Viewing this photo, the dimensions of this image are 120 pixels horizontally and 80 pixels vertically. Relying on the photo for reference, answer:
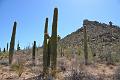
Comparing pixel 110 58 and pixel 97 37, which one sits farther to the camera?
pixel 97 37

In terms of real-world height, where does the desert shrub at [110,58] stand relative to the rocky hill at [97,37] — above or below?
below

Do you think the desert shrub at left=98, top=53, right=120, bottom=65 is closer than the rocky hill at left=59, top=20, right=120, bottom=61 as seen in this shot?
Yes

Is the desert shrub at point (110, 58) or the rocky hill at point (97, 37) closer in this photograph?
the desert shrub at point (110, 58)

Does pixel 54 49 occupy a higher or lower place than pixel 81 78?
higher

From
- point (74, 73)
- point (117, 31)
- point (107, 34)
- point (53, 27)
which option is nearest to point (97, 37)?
point (107, 34)

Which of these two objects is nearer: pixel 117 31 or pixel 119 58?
pixel 119 58

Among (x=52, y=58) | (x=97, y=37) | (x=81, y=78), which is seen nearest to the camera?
(x=81, y=78)

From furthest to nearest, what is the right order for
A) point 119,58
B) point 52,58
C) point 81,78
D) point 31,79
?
point 119,58, point 52,58, point 31,79, point 81,78

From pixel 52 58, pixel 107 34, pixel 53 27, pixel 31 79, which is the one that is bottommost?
pixel 31 79

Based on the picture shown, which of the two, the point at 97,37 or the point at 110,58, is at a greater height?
the point at 97,37

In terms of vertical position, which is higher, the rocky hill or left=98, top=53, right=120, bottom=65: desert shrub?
the rocky hill

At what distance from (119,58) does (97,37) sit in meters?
19.1

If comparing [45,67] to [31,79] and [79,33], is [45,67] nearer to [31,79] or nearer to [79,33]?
[31,79]

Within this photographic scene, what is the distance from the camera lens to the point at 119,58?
26781mm
